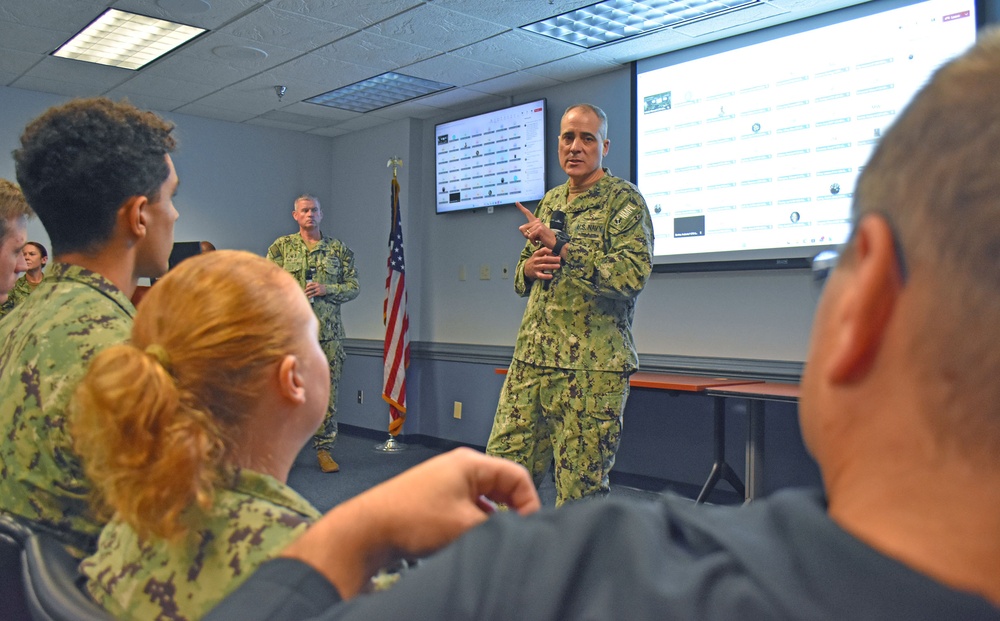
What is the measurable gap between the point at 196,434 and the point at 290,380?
0.12 metres

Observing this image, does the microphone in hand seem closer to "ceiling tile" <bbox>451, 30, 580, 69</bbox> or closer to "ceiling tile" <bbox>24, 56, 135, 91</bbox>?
"ceiling tile" <bbox>451, 30, 580, 69</bbox>

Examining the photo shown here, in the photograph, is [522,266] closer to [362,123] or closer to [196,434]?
[196,434]

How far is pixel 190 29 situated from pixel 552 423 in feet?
9.44

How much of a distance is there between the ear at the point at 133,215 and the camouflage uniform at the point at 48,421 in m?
0.30

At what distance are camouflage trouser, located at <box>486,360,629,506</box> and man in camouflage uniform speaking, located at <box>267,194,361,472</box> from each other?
97.6 inches

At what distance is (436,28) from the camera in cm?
391

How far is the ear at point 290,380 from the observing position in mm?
835

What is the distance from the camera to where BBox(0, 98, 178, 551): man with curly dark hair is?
103cm

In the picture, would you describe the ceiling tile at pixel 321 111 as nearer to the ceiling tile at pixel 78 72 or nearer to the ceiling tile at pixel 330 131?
the ceiling tile at pixel 330 131

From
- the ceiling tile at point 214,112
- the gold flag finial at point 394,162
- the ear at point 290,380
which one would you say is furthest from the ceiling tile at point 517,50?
the ear at point 290,380

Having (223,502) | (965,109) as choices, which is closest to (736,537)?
(965,109)

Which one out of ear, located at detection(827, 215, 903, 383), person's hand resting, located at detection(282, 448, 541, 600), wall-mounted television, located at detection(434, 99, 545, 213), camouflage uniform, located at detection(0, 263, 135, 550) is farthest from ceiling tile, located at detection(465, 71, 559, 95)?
ear, located at detection(827, 215, 903, 383)

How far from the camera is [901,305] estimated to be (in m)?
0.34

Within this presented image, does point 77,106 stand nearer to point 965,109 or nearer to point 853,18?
point 965,109
